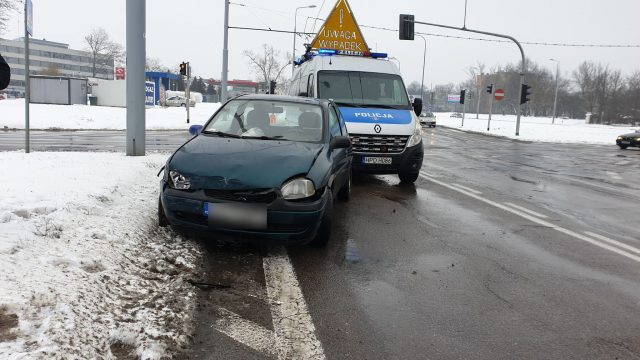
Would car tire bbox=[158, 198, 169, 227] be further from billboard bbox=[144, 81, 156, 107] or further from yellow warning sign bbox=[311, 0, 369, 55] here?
billboard bbox=[144, 81, 156, 107]

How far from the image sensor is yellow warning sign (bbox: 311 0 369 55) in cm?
1520

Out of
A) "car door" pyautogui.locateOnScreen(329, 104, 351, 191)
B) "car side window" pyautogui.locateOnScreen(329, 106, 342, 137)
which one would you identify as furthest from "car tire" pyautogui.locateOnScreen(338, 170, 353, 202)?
"car side window" pyautogui.locateOnScreen(329, 106, 342, 137)

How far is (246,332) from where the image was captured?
10.2 feet

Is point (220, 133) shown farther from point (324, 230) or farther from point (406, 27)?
point (406, 27)

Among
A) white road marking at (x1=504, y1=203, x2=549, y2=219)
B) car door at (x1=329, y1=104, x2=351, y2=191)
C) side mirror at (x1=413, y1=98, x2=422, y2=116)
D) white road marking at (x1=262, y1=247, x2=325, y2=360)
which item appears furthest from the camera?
side mirror at (x1=413, y1=98, x2=422, y2=116)

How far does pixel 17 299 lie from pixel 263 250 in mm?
2356

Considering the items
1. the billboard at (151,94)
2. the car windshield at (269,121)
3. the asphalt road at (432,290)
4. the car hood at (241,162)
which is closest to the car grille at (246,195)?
the car hood at (241,162)

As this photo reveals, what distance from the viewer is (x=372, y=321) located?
133 inches

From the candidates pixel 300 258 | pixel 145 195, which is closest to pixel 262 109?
pixel 145 195

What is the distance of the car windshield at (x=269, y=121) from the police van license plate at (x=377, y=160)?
2.59 meters

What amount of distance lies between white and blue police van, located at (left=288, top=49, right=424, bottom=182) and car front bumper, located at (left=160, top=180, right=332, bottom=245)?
370 cm

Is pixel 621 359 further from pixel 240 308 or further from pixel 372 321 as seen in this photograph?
pixel 240 308

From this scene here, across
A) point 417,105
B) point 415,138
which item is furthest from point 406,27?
point 415,138

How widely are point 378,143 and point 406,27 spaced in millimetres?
19020
